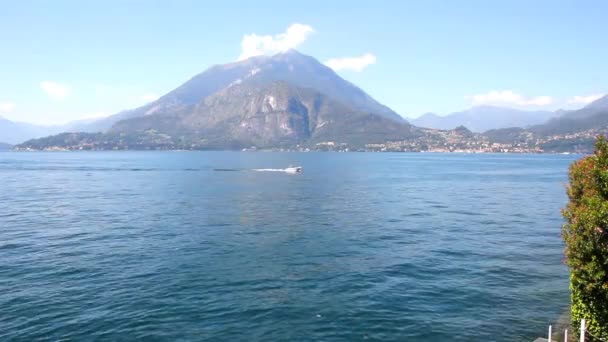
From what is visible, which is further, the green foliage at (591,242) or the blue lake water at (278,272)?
the blue lake water at (278,272)

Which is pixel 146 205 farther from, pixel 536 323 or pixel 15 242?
pixel 536 323

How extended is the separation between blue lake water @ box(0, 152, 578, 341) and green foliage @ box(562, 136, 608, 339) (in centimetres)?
632

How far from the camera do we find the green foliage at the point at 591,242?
23.0 metres

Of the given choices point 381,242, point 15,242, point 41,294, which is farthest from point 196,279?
point 15,242

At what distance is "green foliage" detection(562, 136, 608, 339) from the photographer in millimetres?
22984

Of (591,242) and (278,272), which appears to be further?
(278,272)

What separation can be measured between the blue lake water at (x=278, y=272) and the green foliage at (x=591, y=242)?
6317 millimetres

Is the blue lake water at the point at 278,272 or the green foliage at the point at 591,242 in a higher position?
the green foliage at the point at 591,242

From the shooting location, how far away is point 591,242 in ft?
75.8

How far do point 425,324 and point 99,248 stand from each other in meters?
41.3

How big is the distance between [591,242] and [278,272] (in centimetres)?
2942

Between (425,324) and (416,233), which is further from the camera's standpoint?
(416,233)

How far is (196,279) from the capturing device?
4250 centimetres

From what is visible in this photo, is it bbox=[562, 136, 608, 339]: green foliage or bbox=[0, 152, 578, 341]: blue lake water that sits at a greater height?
bbox=[562, 136, 608, 339]: green foliage
